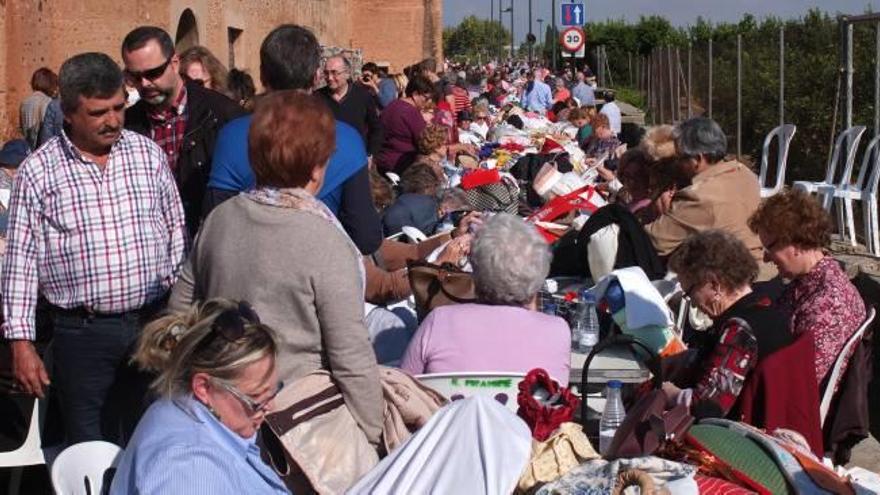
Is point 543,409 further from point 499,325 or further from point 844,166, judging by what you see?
point 844,166

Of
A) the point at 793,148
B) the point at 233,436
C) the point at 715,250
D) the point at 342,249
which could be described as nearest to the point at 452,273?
the point at 715,250

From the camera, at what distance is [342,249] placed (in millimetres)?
3557

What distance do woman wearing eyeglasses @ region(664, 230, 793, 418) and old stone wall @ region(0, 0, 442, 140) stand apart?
37.4 ft

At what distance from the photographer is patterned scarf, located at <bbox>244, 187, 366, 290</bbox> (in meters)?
3.59

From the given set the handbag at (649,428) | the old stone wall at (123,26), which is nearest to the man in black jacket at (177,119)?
the handbag at (649,428)

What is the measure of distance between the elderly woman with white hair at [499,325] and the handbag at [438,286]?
33 centimetres

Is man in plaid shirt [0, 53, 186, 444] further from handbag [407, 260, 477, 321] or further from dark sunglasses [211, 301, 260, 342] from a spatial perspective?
dark sunglasses [211, 301, 260, 342]

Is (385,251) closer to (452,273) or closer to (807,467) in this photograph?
(452,273)

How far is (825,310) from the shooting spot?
4875 millimetres

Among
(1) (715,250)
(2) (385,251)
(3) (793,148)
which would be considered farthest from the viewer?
(3) (793,148)

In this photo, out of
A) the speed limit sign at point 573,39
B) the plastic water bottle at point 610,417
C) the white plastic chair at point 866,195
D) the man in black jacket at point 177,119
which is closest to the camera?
the plastic water bottle at point 610,417

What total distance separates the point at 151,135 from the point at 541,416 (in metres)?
1.88

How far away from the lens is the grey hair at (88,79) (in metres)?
4.17

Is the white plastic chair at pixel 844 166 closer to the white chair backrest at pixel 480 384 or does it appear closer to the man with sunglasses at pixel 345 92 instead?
the man with sunglasses at pixel 345 92
